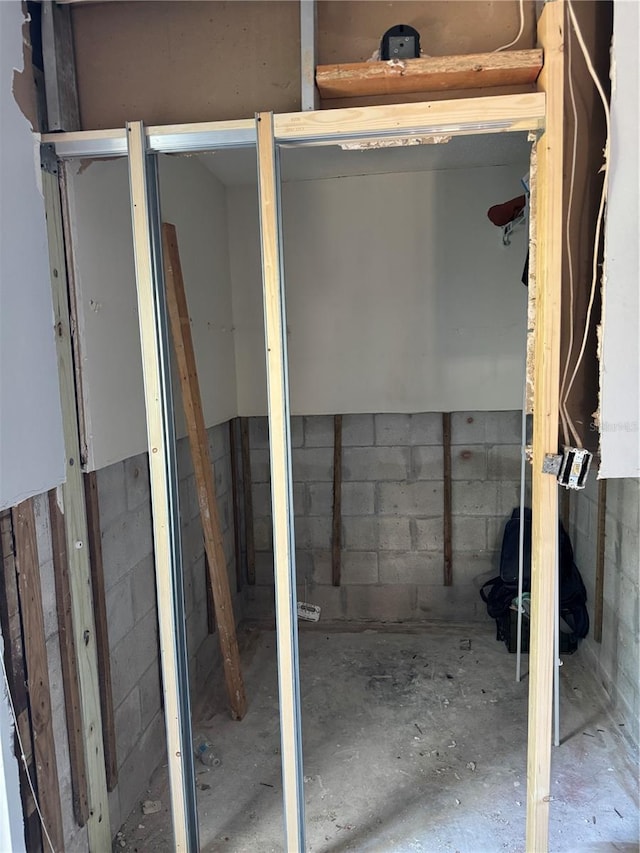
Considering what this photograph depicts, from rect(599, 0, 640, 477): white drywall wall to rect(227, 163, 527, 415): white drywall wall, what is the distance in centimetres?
175

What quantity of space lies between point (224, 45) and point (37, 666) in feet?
5.93

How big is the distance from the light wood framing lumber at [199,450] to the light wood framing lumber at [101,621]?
2.17ft

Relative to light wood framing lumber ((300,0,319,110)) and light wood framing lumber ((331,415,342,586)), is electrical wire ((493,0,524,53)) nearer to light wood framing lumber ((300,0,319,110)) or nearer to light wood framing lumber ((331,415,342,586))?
light wood framing lumber ((300,0,319,110))

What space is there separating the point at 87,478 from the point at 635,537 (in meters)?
2.13

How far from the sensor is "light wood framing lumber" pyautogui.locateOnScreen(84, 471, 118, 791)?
5.80ft

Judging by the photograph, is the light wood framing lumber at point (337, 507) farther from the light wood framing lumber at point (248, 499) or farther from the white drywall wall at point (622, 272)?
the white drywall wall at point (622, 272)

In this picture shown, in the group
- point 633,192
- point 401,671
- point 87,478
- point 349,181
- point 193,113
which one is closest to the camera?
point 633,192

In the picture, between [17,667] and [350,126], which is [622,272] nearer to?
[350,126]

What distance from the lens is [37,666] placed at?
153cm

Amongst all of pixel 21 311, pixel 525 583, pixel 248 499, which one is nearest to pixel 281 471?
pixel 21 311

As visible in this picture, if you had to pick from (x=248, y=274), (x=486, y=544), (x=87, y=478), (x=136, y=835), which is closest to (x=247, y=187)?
(x=248, y=274)

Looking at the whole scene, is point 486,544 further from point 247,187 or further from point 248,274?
point 247,187

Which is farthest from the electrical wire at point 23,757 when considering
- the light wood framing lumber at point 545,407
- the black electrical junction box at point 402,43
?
the black electrical junction box at point 402,43

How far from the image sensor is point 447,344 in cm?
326
